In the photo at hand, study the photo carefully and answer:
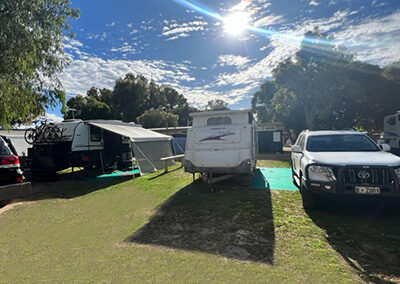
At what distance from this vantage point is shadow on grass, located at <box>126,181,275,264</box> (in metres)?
3.64

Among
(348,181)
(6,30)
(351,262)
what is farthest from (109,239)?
(6,30)

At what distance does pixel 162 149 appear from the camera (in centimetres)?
1316

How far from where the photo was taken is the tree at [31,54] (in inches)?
249

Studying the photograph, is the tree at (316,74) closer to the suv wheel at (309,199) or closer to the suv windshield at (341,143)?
the suv windshield at (341,143)

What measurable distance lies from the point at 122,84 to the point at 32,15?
127 ft

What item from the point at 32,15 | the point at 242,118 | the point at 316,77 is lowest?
the point at 242,118

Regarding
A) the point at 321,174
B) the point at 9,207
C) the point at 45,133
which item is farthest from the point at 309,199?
the point at 45,133

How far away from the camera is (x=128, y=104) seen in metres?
43.7

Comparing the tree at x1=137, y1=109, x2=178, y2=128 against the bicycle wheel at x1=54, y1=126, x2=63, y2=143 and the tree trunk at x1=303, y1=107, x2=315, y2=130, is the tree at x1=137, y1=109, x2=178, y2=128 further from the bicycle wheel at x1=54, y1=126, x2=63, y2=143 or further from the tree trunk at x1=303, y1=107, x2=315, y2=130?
the bicycle wheel at x1=54, y1=126, x2=63, y2=143

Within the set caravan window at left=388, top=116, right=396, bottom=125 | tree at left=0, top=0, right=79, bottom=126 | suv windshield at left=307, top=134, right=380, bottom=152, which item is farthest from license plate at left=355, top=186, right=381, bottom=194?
caravan window at left=388, top=116, right=396, bottom=125

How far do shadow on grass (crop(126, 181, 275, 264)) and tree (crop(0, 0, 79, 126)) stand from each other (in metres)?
5.87

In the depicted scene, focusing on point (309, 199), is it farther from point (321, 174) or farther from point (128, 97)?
point (128, 97)

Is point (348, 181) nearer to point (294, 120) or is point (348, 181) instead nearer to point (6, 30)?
point (6, 30)


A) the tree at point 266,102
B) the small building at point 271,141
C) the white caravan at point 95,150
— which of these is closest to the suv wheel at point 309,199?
the white caravan at point 95,150
